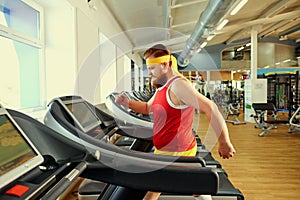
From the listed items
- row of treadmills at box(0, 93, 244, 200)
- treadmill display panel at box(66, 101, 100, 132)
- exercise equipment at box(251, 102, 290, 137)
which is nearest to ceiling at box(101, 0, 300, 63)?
exercise equipment at box(251, 102, 290, 137)

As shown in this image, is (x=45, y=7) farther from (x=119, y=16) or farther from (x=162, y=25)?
(x=162, y=25)

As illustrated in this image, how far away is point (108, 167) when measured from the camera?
1.18 metres

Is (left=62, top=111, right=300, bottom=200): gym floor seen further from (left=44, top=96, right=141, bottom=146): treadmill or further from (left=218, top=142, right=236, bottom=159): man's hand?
(left=218, top=142, right=236, bottom=159): man's hand

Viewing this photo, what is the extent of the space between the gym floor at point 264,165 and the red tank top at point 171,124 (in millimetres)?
1681

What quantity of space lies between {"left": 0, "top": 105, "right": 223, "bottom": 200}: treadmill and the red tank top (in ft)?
1.91

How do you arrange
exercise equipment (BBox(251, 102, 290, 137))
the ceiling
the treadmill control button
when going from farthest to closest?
exercise equipment (BBox(251, 102, 290, 137))
the ceiling
the treadmill control button

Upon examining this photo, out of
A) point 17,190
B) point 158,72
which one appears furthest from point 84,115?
point 17,190

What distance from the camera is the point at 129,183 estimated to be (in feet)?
3.75

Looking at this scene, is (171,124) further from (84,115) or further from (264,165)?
(264,165)

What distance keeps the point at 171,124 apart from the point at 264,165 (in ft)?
10.6

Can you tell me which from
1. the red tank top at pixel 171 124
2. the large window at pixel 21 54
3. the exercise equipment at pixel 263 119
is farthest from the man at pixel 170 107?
the exercise equipment at pixel 263 119

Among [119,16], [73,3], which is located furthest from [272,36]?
[73,3]

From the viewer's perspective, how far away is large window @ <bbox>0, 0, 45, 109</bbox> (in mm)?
2721

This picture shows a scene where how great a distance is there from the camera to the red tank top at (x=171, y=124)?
1.82 m
